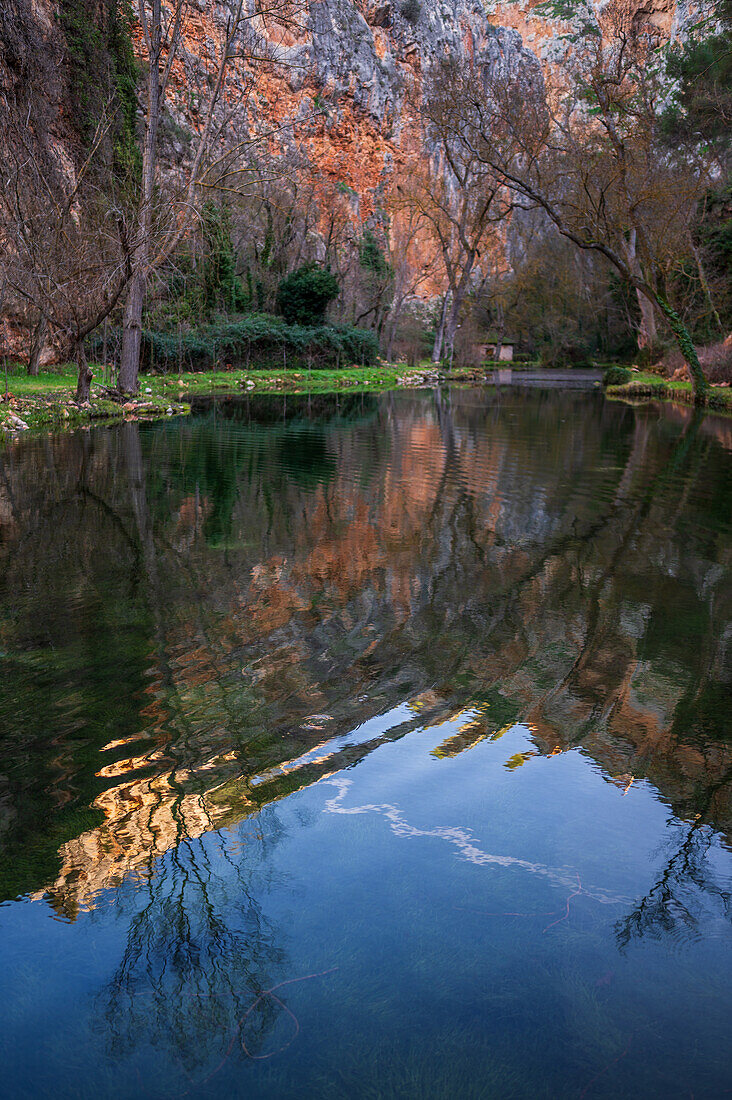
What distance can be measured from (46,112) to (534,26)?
326 feet

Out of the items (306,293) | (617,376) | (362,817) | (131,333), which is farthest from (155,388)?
(362,817)

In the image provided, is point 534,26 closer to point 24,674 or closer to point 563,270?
point 563,270

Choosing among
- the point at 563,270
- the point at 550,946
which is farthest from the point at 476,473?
the point at 563,270

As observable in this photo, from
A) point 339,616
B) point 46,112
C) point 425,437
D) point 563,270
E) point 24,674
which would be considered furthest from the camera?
point 563,270

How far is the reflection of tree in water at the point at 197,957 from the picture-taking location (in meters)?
2.40

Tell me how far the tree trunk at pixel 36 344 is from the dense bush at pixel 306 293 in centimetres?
1933

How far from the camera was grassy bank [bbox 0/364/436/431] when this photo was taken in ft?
59.4

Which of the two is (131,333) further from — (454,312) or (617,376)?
(454,312)

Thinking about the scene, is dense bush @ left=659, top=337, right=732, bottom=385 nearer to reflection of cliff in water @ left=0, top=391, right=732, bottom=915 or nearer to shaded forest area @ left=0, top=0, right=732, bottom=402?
shaded forest area @ left=0, top=0, right=732, bottom=402

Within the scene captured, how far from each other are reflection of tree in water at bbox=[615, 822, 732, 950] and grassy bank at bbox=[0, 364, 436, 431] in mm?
15408

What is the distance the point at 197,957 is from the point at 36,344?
24158 millimetres

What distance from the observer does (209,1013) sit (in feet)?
8.13

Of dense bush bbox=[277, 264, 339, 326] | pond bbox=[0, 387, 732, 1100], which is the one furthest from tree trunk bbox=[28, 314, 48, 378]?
dense bush bbox=[277, 264, 339, 326]

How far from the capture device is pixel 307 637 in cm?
542
